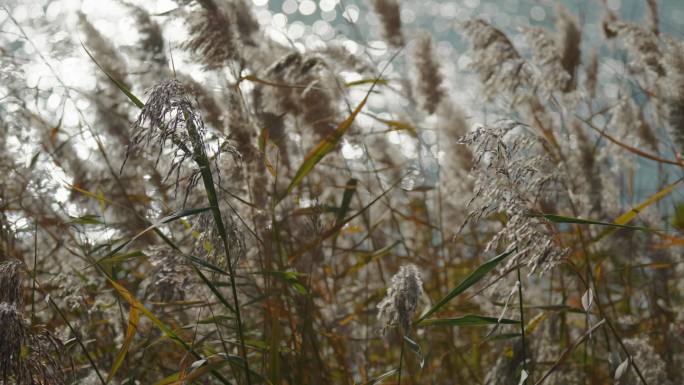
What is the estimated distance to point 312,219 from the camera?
2.10m

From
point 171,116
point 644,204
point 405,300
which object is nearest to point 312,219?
point 405,300

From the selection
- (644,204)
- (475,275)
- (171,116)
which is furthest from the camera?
(644,204)

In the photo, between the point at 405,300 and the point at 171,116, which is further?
the point at 405,300

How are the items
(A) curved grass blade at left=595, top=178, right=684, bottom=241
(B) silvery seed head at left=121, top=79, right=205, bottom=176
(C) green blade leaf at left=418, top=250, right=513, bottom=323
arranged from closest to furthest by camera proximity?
(B) silvery seed head at left=121, top=79, right=205, bottom=176 < (C) green blade leaf at left=418, top=250, right=513, bottom=323 < (A) curved grass blade at left=595, top=178, right=684, bottom=241

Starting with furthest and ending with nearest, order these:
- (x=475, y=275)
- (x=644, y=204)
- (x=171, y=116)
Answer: (x=644, y=204)
(x=475, y=275)
(x=171, y=116)

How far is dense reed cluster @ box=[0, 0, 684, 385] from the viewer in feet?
5.59

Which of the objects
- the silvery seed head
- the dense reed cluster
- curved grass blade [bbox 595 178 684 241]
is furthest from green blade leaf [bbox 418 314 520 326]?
the silvery seed head

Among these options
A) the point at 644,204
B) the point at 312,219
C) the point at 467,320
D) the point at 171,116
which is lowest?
the point at 467,320

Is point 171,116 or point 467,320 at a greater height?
point 171,116

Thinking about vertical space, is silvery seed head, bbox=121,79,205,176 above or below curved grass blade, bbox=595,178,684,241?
above

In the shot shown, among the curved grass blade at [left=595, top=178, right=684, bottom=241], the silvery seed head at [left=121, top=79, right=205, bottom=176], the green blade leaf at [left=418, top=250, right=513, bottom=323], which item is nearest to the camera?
the silvery seed head at [left=121, top=79, right=205, bottom=176]

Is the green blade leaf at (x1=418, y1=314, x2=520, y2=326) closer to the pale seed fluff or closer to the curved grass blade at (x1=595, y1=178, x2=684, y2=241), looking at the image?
the pale seed fluff

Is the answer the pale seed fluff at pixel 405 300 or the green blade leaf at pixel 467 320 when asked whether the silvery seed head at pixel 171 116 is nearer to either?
the pale seed fluff at pixel 405 300

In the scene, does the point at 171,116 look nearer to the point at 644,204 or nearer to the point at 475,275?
the point at 475,275
